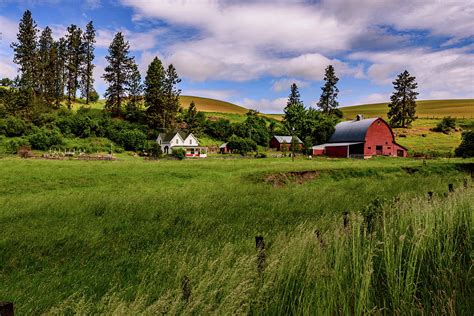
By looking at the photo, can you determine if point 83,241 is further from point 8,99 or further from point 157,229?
point 8,99

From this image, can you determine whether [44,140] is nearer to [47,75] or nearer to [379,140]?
[47,75]

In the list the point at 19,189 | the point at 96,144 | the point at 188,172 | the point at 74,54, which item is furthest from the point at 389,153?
the point at 74,54

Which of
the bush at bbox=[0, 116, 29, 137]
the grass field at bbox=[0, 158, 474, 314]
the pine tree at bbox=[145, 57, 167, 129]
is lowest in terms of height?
the grass field at bbox=[0, 158, 474, 314]

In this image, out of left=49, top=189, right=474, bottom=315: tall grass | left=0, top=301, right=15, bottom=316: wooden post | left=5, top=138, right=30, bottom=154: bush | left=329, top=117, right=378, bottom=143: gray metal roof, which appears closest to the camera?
left=0, top=301, right=15, bottom=316: wooden post

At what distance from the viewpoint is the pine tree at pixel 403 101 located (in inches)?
3853

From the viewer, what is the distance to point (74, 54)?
90750 mm

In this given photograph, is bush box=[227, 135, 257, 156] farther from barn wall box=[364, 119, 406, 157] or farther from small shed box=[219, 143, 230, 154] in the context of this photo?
barn wall box=[364, 119, 406, 157]

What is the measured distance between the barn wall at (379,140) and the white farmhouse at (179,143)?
31203 millimetres

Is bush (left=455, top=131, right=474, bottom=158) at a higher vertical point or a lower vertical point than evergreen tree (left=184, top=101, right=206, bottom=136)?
lower

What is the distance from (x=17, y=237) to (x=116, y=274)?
4.85 metres

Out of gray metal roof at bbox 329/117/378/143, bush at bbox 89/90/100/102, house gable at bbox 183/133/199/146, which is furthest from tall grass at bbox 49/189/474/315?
bush at bbox 89/90/100/102

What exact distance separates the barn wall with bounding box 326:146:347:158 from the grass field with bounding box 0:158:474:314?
40.8m

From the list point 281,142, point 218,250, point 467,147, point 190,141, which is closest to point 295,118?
point 281,142

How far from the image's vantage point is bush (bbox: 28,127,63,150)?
5144 cm
